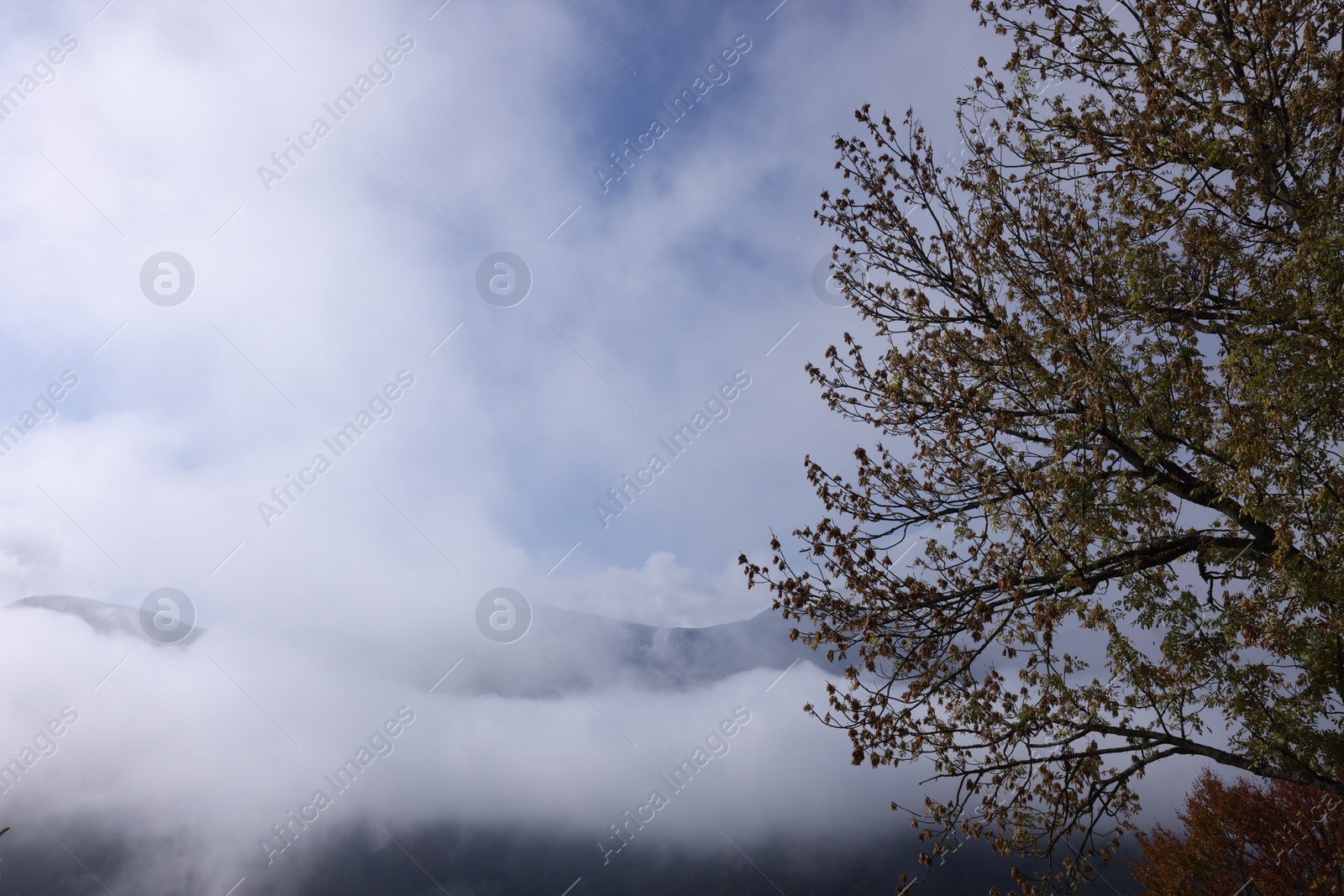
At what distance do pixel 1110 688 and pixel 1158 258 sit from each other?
4945 millimetres

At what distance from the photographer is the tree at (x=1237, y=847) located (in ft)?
89.0

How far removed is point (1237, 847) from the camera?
3125cm

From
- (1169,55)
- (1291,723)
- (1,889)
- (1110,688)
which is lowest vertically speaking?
(1291,723)

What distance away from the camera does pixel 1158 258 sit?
818 centimetres

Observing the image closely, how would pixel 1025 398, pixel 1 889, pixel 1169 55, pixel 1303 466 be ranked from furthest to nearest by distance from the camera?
pixel 1 889
pixel 1169 55
pixel 1025 398
pixel 1303 466

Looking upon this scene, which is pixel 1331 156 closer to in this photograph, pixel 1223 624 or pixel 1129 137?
pixel 1129 137

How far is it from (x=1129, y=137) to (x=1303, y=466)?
386 centimetres

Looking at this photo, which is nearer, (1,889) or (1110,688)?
(1110,688)

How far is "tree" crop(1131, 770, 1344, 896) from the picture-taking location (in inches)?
1069

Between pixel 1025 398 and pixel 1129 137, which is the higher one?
pixel 1129 137

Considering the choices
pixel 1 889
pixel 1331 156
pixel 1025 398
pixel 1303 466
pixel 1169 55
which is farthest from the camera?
pixel 1 889

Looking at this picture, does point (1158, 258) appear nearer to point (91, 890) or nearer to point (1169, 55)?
point (1169, 55)

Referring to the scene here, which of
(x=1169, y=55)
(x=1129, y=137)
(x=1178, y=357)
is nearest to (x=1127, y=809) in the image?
(x=1178, y=357)

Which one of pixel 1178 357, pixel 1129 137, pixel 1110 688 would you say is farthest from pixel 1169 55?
pixel 1110 688
